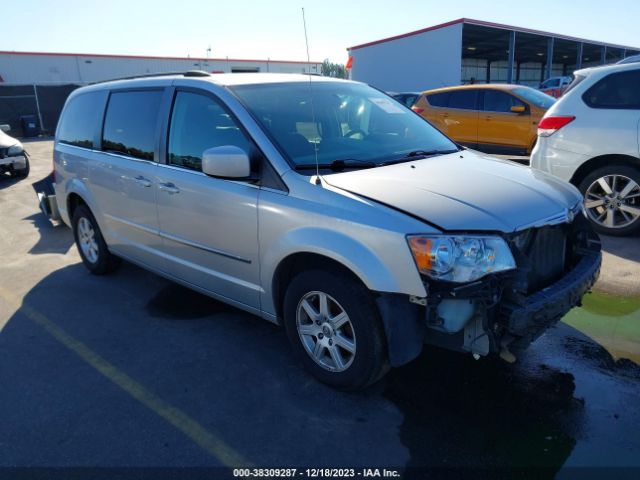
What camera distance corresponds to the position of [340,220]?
2.79 m

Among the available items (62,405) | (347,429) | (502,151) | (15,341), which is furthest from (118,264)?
(502,151)

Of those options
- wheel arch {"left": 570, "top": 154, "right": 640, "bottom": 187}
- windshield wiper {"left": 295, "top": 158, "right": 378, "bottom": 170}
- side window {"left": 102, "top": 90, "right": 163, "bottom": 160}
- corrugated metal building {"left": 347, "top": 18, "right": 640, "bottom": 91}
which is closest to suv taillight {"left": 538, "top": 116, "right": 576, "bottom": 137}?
wheel arch {"left": 570, "top": 154, "right": 640, "bottom": 187}

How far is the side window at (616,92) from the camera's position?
5.58 meters

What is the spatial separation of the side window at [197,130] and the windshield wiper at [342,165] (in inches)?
17.5

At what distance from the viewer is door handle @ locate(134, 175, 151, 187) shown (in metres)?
4.11

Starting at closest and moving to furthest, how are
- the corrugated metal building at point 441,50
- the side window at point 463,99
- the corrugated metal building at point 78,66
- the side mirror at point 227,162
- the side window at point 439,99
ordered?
the side mirror at point 227,162
the side window at point 463,99
the side window at point 439,99
the corrugated metal building at point 441,50
the corrugated metal building at point 78,66

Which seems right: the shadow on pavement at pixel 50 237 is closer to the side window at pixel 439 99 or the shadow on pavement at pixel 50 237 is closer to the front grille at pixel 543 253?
the front grille at pixel 543 253

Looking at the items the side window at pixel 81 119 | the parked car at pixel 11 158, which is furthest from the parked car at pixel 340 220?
the parked car at pixel 11 158

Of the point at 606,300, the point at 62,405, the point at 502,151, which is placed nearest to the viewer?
the point at 62,405

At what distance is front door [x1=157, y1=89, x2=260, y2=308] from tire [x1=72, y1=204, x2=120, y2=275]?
1.46 meters

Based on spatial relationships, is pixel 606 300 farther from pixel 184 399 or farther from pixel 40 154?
pixel 40 154

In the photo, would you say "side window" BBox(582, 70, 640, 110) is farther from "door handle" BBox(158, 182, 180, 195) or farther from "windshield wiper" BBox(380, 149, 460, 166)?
"door handle" BBox(158, 182, 180, 195)

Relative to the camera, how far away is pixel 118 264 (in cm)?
550

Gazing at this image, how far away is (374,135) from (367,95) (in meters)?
0.67
